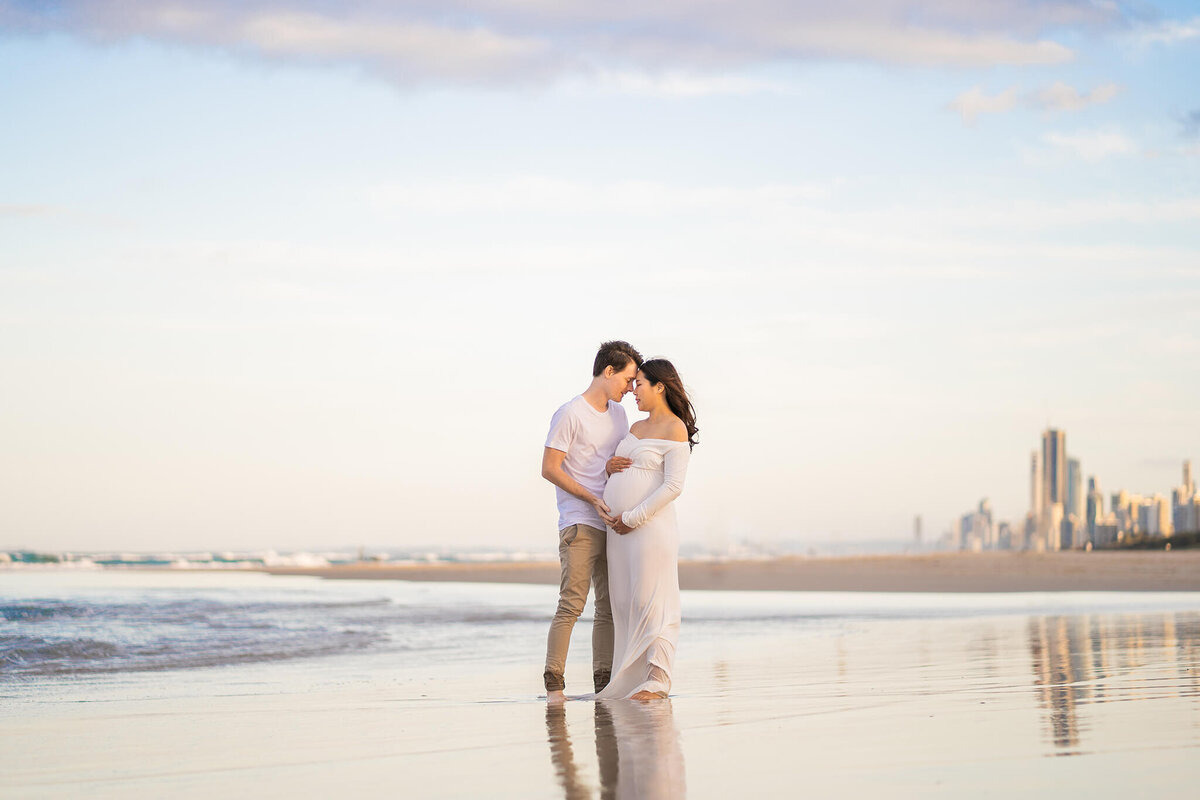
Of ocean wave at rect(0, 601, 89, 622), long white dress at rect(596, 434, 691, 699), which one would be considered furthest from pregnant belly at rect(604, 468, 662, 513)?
ocean wave at rect(0, 601, 89, 622)

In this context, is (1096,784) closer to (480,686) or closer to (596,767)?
(596,767)

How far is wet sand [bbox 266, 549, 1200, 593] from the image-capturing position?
21.0m

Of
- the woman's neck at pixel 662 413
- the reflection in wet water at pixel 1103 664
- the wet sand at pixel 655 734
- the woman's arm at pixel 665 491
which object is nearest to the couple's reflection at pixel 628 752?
the wet sand at pixel 655 734

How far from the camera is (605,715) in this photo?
16.2ft

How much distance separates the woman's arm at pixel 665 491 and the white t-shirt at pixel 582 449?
333mm

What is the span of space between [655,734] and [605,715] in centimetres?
70

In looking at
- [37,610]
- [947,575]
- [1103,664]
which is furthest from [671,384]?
[947,575]

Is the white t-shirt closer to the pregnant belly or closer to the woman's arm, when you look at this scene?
the pregnant belly

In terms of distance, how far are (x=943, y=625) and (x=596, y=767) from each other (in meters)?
8.40

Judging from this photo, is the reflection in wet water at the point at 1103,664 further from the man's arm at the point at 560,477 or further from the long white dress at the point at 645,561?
the man's arm at the point at 560,477

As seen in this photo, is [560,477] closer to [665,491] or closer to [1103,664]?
[665,491]

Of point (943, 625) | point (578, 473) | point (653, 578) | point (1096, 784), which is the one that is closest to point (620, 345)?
point (578, 473)

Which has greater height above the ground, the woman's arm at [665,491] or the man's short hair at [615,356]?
the man's short hair at [615,356]

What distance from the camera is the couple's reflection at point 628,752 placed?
10.8ft
